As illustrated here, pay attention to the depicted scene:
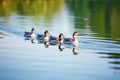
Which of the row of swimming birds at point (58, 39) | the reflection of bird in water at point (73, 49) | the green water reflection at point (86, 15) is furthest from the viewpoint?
the green water reflection at point (86, 15)

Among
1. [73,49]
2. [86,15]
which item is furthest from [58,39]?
[86,15]

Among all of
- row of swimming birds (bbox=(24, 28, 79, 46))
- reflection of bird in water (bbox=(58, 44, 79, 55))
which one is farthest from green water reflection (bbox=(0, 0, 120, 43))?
reflection of bird in water (bbox=(58, 44, 79, 55))

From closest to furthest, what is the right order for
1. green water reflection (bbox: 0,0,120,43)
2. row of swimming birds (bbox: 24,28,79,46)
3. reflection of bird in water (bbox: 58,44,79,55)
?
1. reflection of bird in water (bbox: 58,44,79,55)
2. row of swimming birds (bbox: 24,28,79,46)
3. green water reflection (bbox: 0,0,120,43)

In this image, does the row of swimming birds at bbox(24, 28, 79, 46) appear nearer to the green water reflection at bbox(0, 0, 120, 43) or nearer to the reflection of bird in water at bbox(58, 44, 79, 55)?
the reflection of bird in water at bbox(58, 44, 79, 55)

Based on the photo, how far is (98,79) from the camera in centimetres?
2341

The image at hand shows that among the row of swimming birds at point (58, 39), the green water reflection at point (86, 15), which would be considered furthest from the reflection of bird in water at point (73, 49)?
the green water reflection at point (86, 15)

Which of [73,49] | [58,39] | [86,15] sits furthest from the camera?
[86,15]

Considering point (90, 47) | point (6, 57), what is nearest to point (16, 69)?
point (6, 57)

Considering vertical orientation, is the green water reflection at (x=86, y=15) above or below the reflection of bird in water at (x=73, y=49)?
above

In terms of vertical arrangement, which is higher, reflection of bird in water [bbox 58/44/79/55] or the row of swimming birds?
the row of swimming birds

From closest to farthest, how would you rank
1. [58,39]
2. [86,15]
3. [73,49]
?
[73,49]
[58,39]
[86,15]

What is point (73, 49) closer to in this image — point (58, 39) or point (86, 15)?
point (58, 39)

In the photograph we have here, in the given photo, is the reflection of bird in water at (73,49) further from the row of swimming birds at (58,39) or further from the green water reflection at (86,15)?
the green water reflection at (86,15)

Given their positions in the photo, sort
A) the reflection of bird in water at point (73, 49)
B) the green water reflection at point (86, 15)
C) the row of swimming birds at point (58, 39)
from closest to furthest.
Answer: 1. the reflection of bird in water at point (73, 49)
2. the row of swimming birds at point (58, 39)
3. the green water reflection at point (86, 15)
